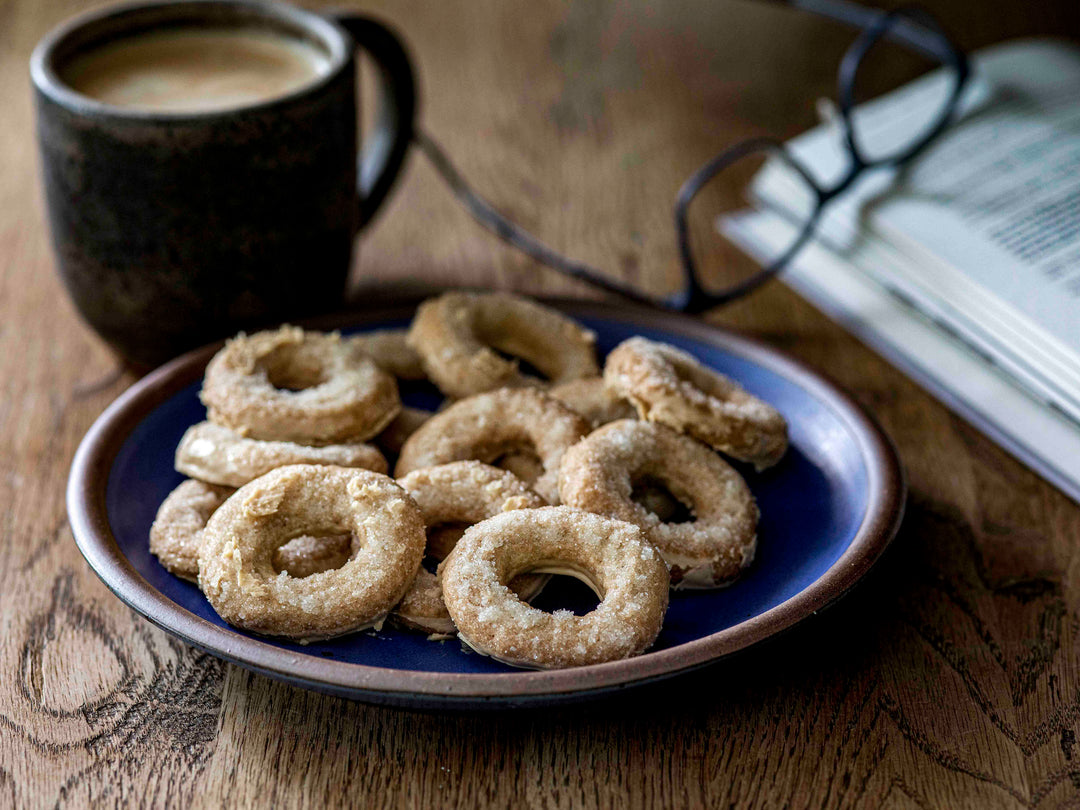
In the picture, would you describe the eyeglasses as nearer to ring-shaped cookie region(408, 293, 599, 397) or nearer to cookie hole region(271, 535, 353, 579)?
ring-shaped cookie region(408, 293, 599, 397)

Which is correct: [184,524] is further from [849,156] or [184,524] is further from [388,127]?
[849,156]

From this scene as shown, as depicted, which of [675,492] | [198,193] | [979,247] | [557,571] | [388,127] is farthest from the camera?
[388,127]

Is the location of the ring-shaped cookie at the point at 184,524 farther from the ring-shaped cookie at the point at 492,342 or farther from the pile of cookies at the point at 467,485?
the ring-shaped cookie at the point at 492,342

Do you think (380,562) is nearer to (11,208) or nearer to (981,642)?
(981,642)

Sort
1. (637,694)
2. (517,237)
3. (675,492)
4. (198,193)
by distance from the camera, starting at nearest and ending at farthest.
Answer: (637,694)
(675,492)
(198,193)
(517,237)

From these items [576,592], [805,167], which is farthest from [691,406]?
[805,167]

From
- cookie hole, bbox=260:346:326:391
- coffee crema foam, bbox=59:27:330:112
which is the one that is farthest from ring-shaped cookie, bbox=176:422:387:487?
coffee crema foam, bbox=59:27:330:112
